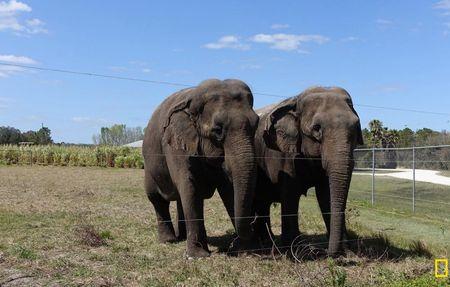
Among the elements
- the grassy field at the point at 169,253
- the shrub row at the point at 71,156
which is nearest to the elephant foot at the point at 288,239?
the grassy field at the point at 169,253

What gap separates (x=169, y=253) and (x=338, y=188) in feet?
Answer: 10.2

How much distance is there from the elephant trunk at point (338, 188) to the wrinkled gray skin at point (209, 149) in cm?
116

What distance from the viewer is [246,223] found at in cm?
777

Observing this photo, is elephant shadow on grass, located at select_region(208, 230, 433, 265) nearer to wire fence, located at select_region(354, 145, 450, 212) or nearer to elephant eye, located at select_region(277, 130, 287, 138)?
elephant eye, located at select_region(277, 130, 287, 138)

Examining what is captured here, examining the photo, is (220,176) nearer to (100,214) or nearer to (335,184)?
(335,184)

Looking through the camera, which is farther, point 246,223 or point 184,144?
point 184,144

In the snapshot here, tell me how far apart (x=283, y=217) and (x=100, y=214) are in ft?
21.5

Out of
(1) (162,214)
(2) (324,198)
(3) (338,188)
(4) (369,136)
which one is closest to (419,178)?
(2) (324,198)

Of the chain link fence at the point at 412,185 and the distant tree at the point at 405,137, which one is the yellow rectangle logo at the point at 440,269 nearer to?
the chain link fence at the point at 412,185

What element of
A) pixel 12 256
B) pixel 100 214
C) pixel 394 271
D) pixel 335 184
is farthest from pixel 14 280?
pixel 100 214

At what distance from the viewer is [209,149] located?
8242 mm

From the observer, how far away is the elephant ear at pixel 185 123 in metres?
8.45

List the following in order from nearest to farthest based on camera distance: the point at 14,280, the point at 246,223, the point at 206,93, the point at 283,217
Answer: the point at 14,280, the point at 246,223, the point at 206,93, the point at 283,217

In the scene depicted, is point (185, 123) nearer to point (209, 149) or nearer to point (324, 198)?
point (209, 149)
